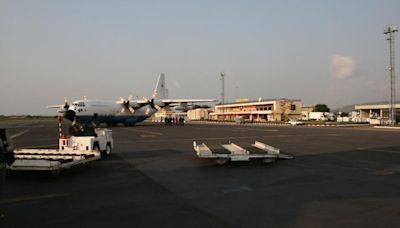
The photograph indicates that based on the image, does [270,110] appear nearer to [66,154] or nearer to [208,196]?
[66,154]

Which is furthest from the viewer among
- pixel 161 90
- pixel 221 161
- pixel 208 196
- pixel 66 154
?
pixel 161 90

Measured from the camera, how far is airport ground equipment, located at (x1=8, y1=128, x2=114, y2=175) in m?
9.71

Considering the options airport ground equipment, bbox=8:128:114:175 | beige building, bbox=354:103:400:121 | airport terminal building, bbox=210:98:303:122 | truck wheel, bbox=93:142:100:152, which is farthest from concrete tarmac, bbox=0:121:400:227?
airport terminal building, bbox=210:98:303:122

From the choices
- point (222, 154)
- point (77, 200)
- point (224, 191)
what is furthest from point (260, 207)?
point (222, 154)

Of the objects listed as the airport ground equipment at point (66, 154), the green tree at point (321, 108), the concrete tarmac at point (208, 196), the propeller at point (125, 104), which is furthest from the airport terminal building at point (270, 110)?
the concrete tarmac at point (208, 196)

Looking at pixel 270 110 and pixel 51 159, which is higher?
pixel 270 110

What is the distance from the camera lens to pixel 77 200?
718 centimetres

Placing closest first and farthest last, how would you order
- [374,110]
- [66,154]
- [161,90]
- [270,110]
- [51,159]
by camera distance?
[51,159] < [66,154] < [161,90] < [374,110] < [270,110]

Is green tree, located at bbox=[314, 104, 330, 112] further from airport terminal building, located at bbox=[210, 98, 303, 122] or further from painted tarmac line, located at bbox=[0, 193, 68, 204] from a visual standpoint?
painted tarmac line, located at bbox=[0, 193, 68, 204]

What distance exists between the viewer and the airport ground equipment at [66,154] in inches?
382

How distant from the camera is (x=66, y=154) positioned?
11.7 metres

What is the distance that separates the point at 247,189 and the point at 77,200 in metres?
3.66

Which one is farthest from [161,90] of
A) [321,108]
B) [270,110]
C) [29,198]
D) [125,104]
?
Result: [321,108]

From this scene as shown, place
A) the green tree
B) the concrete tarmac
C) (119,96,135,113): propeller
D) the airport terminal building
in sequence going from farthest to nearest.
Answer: the green tree, the airport terminal building, (119,96,135,113): propeller, the concrete tarmac
